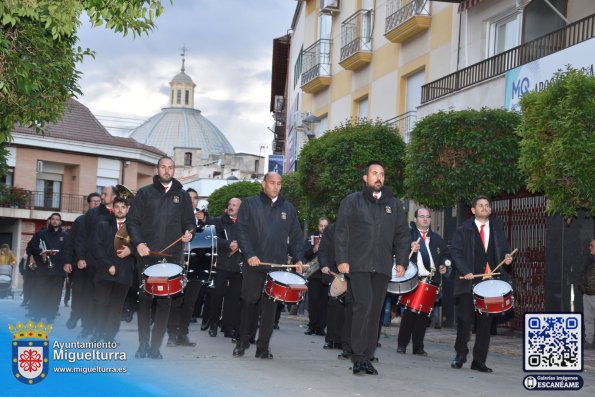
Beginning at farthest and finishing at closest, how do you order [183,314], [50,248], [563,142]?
1. [50,248]
2. [563,142]
3. [183,314]

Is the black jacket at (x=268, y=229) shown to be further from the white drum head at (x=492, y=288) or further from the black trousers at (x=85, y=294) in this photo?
the black trousers at (x=85, y=294)

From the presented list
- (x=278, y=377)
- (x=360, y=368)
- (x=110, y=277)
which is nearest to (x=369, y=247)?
(x=360, y=368)

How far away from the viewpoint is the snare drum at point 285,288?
11.9 m

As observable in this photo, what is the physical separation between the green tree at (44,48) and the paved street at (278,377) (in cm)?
300

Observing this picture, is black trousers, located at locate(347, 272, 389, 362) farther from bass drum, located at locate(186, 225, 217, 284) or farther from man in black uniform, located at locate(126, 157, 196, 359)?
bass drum, located at locate(186, 225, 217, 284)

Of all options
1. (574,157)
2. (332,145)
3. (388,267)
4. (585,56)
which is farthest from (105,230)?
(332,145)

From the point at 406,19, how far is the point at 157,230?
57.2 ft

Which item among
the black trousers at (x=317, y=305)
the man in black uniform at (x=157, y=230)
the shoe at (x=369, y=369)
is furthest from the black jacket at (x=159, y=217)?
the black trousers at (x=317, y=305)

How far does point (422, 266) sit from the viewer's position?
45.7 feet

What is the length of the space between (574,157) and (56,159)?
1917 inches

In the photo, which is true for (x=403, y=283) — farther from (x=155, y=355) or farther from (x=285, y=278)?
(x=155, y=355)

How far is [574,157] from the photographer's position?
14117mm

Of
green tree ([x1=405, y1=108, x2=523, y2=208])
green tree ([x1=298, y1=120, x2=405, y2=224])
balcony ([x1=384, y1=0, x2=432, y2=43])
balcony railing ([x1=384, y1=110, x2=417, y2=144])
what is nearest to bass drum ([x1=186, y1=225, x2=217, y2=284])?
green tree ([x1=405, y1=108, x2=523, y2=208])

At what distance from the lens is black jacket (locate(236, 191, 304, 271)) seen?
485 inches
